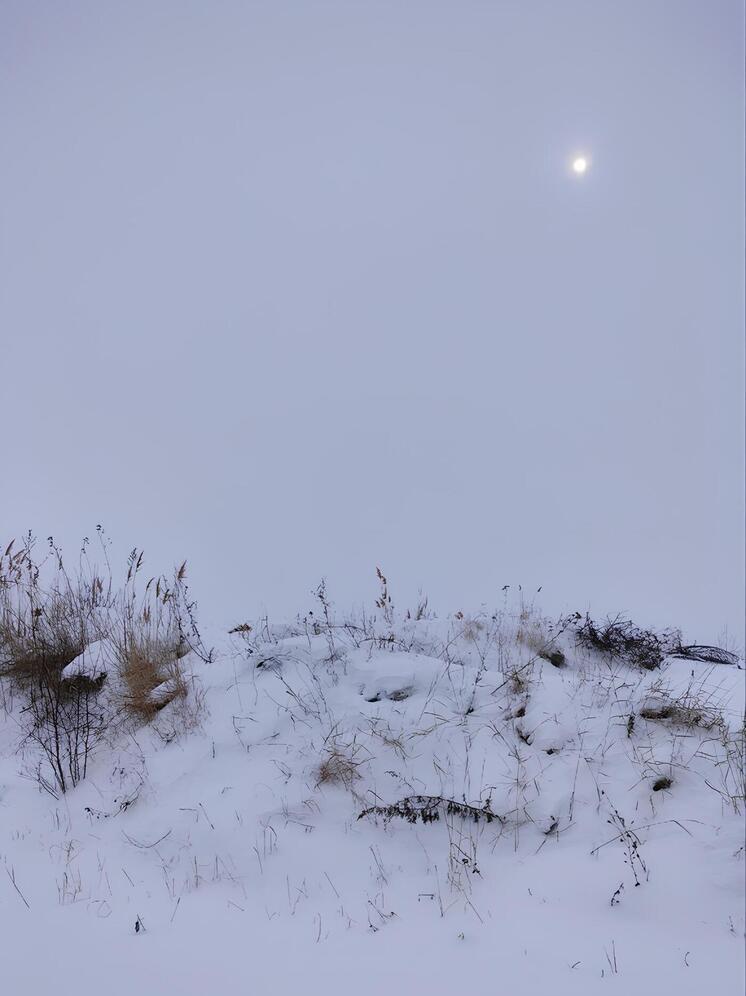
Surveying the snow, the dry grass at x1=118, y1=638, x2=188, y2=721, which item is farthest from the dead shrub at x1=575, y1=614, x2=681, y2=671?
the dry grass at x1=118, y1=638, x2=188, y2=721

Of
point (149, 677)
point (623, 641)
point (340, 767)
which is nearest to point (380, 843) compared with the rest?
point (340, 767)

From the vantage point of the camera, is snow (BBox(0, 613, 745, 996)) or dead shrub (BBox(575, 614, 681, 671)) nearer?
snow (BBox(0, 613, 745, 996))

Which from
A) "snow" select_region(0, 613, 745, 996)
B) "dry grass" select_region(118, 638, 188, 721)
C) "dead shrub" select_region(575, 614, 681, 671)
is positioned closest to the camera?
"snow" select_region(0, 613, 745, 996)

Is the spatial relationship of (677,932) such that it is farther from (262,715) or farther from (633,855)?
(262,715)

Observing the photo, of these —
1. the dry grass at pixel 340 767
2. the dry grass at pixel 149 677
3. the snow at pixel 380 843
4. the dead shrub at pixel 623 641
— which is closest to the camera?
the snow at pixel 380 843

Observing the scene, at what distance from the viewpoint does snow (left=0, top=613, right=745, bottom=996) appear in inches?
101

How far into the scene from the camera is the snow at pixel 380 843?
2.55 m

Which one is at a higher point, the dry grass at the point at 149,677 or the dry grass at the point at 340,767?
the dry grass at the point at 149,677

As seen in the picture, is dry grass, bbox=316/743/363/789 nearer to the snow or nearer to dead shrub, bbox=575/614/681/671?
the snow

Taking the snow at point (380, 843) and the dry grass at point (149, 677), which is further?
the dry grass at point (149, 677)

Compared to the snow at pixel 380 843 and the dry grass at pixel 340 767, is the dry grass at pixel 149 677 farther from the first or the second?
the dry grass at pixel 340 767

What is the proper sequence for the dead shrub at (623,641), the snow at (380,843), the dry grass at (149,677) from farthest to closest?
the dead shrub at (623,641) < the dry grass at (149,677) < the snow at (380,843)

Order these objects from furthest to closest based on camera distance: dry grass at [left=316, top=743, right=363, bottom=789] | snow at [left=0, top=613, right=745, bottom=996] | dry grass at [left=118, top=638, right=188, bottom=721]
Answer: dry grass at [left=118, top=638, right=188, bottom=721]
dry grass at [left=316, top=743, right=363, bottom=789]
snow at [left=0, top=613, right=745, bottom=996]

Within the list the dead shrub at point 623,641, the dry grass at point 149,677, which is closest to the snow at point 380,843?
the dry grass at point 149,677
